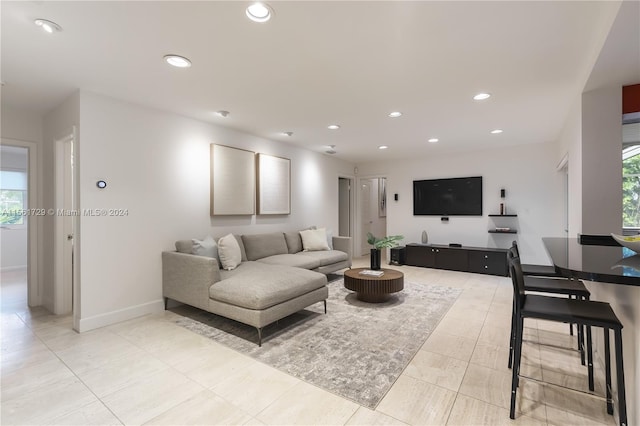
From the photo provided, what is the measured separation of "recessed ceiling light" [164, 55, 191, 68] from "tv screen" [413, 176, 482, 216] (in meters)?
5.35

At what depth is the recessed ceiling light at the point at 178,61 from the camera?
A: 2248 millimetres

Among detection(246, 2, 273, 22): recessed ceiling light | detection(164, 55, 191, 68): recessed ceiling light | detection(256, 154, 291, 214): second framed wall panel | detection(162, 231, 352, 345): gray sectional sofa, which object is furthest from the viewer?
detection(256, 154, 291, 214): second framed wall panel

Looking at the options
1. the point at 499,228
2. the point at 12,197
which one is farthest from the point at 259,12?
the point at 12,197

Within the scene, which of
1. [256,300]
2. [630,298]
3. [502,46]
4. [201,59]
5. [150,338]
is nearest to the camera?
[630,298]

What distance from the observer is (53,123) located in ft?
11.2

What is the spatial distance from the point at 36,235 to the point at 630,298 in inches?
225

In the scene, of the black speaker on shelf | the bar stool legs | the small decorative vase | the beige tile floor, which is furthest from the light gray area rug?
the black speaker on shelf

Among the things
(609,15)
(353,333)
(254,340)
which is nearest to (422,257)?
(353,333)

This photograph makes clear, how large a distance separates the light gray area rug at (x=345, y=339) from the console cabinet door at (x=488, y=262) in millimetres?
1875

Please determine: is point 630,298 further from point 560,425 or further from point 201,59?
point 201,59

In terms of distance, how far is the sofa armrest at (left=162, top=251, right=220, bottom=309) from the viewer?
2.97m

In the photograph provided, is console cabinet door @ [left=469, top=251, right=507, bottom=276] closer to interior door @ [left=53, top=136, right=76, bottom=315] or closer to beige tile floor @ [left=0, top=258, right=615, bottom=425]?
beige tile floor @ [left=0, top=258, right=615, bottom=425]

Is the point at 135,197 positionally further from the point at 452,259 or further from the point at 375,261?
the point at 452,259

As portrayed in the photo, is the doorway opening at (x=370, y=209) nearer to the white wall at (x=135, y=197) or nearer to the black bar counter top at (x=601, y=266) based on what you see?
the white wall at (x=135, y=197)
